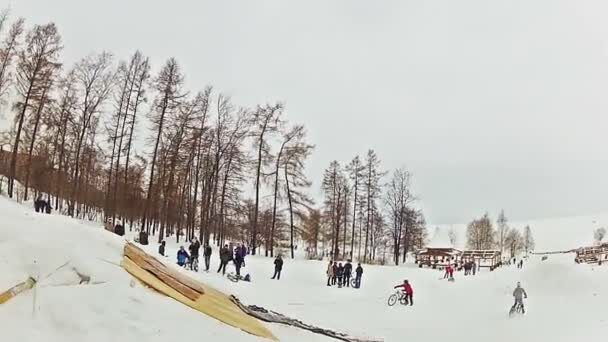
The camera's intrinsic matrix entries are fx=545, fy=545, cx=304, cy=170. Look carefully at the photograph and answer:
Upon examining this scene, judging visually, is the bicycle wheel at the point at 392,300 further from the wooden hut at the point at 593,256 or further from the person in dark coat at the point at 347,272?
the wooden hut at the point at 593,256

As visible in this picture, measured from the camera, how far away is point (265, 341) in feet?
29.5

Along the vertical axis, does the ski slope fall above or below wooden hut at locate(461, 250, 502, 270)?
below

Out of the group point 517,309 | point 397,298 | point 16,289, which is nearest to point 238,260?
point 397,298

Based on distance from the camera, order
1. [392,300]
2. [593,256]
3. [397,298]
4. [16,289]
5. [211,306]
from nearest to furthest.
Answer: [16,289] → [211,306] → [392,300] → [397,298] → [593,256]

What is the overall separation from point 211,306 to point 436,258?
52552 mm

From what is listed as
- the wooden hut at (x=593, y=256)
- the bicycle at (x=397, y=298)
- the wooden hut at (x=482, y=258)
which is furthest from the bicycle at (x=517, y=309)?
the wooden hut at (x=482, y=258)

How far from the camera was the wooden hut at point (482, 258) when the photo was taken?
2388 inches

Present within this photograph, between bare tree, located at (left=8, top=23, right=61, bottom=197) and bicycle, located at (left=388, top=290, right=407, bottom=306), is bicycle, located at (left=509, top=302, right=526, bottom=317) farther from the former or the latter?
bare tree, located at (left=8, top=23, right=61, bottom=197)

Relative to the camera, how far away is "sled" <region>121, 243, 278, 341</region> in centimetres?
903

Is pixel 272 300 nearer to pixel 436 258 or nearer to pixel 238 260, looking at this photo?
pixel 238 260

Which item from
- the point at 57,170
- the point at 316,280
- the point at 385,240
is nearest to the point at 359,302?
the point at 316,280

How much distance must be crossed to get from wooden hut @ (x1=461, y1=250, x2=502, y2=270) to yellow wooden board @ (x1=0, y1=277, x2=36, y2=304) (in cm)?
5722

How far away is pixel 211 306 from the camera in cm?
971

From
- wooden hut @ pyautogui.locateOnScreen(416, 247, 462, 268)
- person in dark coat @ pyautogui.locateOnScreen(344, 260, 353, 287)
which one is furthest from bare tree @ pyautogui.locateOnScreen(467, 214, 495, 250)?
person in dark coat @ pyautogui.locateOnScreen(344, 260, 353, 287)
